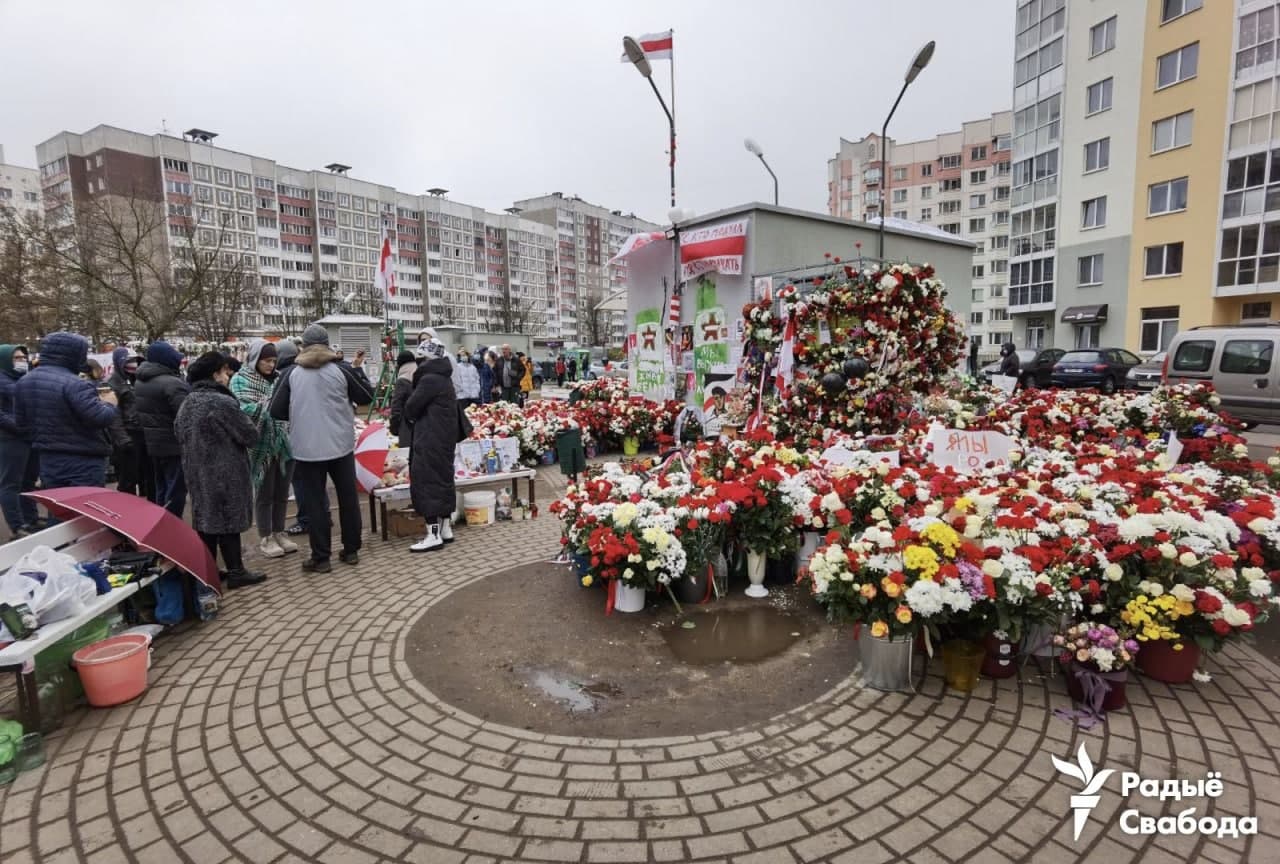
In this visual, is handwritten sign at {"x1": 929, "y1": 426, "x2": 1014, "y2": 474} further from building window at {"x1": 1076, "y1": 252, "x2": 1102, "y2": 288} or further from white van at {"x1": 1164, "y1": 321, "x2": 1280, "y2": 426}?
building window at {"x1": 1076, "y1": 252, "x2": 1102, "y2": 288}

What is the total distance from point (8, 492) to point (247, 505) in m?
4.00

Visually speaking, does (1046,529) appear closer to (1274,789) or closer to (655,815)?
(1274,789)

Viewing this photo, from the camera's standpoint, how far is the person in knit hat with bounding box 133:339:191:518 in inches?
227

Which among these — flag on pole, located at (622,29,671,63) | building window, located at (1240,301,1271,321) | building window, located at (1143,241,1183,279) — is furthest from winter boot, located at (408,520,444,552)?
building window, located at (1143,241,1183,279)

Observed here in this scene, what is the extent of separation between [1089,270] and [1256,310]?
23.8 feet

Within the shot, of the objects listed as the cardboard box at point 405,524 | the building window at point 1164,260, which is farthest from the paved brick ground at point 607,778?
the building window at point 1164,260

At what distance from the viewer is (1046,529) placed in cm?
358

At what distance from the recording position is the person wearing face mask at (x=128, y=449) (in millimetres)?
7242

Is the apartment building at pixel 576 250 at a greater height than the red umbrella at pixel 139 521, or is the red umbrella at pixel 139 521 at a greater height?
the apartment building at pixel 576 250

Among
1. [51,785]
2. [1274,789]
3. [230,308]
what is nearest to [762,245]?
[1274,789]

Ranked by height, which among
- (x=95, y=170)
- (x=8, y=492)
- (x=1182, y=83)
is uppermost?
→ (x=95, y=170)

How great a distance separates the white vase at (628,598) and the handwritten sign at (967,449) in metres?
2.65

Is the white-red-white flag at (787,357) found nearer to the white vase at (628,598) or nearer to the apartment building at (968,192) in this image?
the white vase at (628,598)

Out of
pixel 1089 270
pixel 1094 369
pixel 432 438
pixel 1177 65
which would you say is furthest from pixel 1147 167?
pixel 432 438
